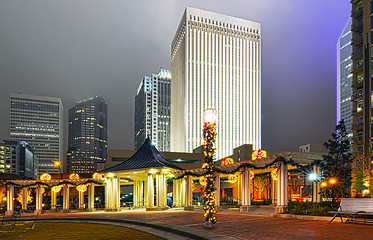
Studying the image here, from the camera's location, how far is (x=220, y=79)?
462 ft

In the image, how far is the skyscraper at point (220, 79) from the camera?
13725 centimetres

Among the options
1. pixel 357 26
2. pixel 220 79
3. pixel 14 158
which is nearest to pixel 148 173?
pixel 357 26

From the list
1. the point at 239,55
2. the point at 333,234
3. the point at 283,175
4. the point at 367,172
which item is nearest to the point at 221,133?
the point at 239,55

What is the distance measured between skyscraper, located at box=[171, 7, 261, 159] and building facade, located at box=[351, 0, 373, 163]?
85.1 metres

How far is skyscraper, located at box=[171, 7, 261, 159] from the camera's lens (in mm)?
137250

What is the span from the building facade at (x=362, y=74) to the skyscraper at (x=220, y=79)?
3351 inches

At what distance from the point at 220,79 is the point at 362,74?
91.2m

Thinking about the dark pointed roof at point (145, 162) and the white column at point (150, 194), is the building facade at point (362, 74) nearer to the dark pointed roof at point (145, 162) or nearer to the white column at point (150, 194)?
the dark pointed roof at point (145, 162)

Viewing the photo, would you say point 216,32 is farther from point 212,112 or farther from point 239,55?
point 212,112

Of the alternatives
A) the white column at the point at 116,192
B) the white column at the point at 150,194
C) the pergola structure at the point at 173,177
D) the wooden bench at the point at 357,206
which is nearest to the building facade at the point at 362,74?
the pergola structure at the point at 173,177

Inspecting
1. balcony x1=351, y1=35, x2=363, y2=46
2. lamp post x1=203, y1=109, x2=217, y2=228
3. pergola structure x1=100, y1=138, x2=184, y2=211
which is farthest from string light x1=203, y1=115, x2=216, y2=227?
balcony x1=351, y1=35, x2=363, y2=46

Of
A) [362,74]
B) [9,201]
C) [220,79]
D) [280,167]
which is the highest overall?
[220,79]

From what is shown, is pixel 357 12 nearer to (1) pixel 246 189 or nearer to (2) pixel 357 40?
(2) pixel 357 40

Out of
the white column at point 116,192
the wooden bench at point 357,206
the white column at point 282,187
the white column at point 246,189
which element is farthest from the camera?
the white column at point 116,192
